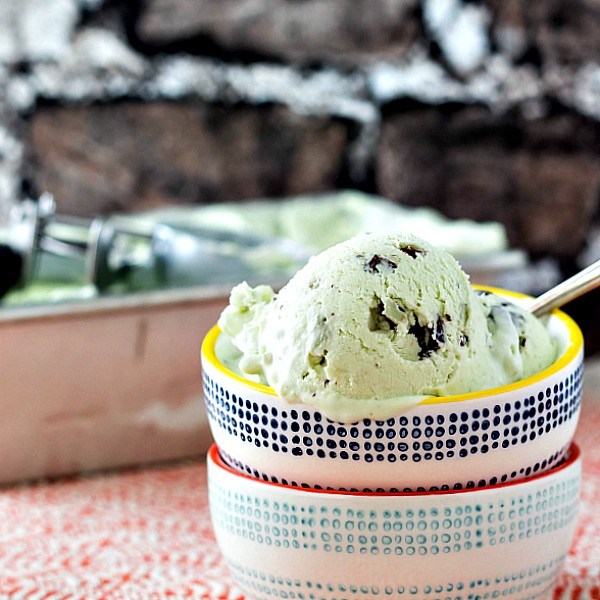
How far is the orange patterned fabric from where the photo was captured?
0.70 metres

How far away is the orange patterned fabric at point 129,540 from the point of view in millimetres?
705

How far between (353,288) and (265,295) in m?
0.09

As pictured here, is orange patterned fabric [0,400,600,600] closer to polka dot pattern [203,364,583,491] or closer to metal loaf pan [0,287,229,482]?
metal loaf pan [0,287,229,482]

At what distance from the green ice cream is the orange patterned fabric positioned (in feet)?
0.71

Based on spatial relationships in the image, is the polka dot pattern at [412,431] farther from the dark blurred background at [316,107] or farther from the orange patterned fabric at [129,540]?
the dark blurred background at [316,107]

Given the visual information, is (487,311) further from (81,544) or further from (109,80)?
(109,80)

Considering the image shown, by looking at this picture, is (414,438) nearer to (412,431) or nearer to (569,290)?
(412,431)

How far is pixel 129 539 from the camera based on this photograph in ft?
2.64

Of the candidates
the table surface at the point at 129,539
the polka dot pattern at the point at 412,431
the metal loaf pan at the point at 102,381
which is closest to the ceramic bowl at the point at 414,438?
the polka dot pattern at the point at 412,431

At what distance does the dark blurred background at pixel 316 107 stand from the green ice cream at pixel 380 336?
0.88 meters

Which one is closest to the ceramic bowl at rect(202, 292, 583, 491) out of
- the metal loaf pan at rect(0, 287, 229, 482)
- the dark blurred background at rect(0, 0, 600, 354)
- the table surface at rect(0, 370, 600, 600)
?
the table surface at rect(0, 370, 600, 600)

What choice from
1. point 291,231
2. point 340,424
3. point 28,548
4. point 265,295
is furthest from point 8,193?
point 340,424

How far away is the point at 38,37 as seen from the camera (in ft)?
4.32

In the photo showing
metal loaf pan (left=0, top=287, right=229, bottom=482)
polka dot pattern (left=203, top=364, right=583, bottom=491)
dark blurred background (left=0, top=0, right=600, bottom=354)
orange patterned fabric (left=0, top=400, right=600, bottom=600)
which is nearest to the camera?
polka dot pattern (left=203, top=364, right=583, bottom=491)
